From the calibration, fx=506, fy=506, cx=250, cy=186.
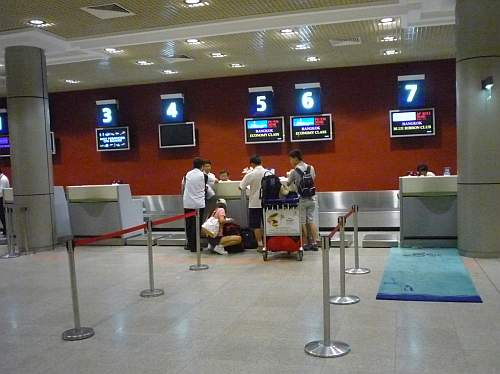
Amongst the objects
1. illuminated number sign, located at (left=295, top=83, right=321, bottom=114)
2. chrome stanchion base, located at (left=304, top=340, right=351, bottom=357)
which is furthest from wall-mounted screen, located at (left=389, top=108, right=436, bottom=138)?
chrome stanchion base, located at (left=304, top=340, right=351, bottom=357)

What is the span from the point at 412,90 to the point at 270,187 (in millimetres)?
4897

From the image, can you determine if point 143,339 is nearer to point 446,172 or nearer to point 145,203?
point 446,172

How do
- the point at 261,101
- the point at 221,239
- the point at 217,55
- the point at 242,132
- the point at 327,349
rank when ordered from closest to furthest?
the point at 327,349
the point at 221,239
the point at 217,55
the point at 261,101
the point at 242,132

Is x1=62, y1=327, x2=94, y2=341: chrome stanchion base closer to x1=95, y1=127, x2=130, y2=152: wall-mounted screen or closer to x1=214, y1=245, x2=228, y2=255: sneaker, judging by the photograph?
x1=214, y1=245, x2=228, y2=255: sneaker

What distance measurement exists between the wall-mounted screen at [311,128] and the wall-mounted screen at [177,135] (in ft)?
8.39

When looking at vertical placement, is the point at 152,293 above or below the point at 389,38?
below

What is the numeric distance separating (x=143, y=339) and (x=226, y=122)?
8.67 meters

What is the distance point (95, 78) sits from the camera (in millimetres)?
12359

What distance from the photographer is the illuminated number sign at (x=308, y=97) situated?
11.7m

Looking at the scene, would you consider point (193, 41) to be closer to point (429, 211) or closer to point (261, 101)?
point (261, 101)

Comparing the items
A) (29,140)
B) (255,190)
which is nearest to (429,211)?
(255,190)

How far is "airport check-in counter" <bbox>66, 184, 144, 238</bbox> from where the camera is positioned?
10.4 meters

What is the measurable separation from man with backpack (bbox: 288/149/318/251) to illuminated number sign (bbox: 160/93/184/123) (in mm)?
5095

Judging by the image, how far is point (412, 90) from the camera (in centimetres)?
1112
